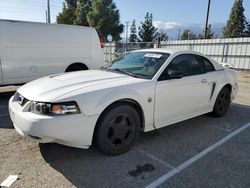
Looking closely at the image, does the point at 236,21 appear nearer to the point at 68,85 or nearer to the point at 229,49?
the point at 229,49

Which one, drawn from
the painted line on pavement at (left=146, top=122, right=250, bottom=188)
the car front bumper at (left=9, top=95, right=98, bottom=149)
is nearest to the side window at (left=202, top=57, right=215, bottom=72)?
the painted line on pavement at (left=146, top=122, right=250, bottom=188)

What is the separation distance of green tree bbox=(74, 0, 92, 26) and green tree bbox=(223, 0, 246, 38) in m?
26.7

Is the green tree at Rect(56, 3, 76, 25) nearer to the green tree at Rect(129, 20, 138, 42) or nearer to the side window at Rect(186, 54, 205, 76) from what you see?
the green tree at Rect(129, 20, 138, 42)

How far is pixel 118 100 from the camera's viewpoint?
117 inches

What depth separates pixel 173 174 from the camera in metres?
2.70

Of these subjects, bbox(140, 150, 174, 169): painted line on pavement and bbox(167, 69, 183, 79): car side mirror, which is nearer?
bbox(140, 150, 174, 169): painted line on pavement

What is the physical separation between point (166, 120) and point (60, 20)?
4951 cm

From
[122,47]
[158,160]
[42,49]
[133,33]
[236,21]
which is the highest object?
[236,21]

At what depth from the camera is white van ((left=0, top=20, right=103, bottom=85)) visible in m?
5.63

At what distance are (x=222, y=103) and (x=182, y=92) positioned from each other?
66.7 inches

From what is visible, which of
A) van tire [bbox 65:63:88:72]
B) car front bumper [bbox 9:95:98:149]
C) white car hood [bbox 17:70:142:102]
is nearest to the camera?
car front bumper [bbox 9:95:98:149]

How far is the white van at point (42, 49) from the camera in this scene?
563 cm

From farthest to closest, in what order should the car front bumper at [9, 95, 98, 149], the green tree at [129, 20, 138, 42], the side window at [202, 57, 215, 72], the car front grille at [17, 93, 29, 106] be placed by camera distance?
Answer: the green tree at [129, 20, 138, 42], the side window at [202, 57, 215, 72], the car front grille at [17, 93, 29, 106], the car front bumper at [9, 95, 98, 149]

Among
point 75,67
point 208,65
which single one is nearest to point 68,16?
point 75,67
